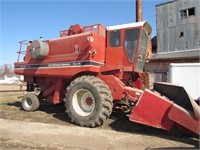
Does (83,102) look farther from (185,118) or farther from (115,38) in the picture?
(185,118)

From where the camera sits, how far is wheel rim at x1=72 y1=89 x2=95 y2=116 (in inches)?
293

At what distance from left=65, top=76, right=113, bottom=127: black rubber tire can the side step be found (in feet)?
3.10

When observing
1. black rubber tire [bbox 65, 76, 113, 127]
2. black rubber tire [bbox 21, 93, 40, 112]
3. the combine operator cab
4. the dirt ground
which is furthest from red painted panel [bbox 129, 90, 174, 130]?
black rubber tire [bbox 21, 93, 40, 112]

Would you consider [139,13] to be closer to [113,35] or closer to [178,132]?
[113,35]

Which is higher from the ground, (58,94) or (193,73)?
(193,73)

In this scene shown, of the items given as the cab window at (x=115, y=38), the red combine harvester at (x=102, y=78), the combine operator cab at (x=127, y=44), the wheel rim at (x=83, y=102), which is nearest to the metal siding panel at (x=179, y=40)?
the red combine harvester at (x=102, y=78)

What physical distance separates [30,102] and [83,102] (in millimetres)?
2975

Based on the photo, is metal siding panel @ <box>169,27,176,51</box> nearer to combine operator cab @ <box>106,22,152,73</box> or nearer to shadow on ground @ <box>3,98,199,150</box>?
combine operator cab @ <box>106,22,152,73</box>

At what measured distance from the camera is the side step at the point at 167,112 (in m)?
5.49

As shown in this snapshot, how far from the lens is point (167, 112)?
5852 millimetres

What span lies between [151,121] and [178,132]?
3.40 ft

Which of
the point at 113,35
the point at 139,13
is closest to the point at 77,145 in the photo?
the point at 113,35

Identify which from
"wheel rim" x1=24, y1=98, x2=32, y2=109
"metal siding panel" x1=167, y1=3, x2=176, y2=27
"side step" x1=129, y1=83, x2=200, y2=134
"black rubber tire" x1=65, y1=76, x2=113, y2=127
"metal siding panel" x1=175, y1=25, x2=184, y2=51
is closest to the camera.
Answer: "side step" x1=129, y1=83, x2=200, y2=134

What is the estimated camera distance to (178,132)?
21.5ft
